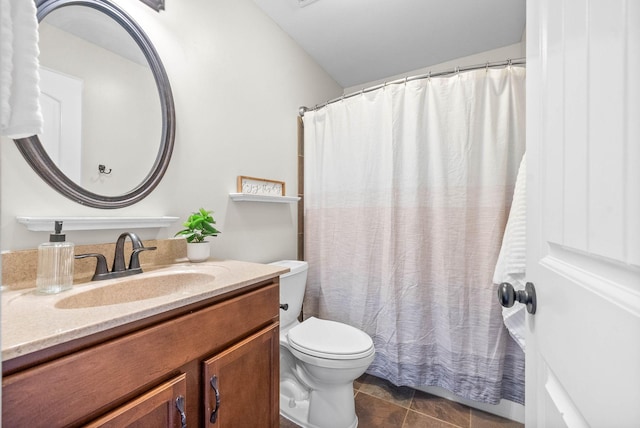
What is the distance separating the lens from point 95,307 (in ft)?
2.27

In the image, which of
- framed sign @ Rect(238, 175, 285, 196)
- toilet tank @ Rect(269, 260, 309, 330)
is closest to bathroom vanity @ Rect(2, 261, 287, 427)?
toilet tank @ Rect(269, 260, 309, 330)

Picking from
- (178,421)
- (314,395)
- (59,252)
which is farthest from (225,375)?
(314,395)

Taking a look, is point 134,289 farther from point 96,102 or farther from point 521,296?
point 521,296

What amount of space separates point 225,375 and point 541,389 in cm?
82

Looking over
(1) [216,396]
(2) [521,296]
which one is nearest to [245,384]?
(1) [216,396]

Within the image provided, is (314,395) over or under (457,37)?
under

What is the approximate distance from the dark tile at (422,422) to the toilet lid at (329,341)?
0.53 meters

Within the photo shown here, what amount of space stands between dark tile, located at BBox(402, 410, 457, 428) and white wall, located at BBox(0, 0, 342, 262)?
47.8 inches

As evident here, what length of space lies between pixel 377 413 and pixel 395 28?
2460mm

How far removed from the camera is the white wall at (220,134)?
960 mm

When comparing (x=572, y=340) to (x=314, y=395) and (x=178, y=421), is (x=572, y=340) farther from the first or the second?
(x=314, y=395)

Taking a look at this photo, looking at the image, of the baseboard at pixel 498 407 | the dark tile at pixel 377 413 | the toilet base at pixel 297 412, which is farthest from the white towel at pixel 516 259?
the toilet base at pixel 297 412

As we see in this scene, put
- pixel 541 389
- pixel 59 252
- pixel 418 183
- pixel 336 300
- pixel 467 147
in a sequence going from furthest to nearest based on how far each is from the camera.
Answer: pixel 336 300 < pixel 418 183 < pixel 467 147 < pixel 59 252 < pixel 541 389

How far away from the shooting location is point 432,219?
165 cm
